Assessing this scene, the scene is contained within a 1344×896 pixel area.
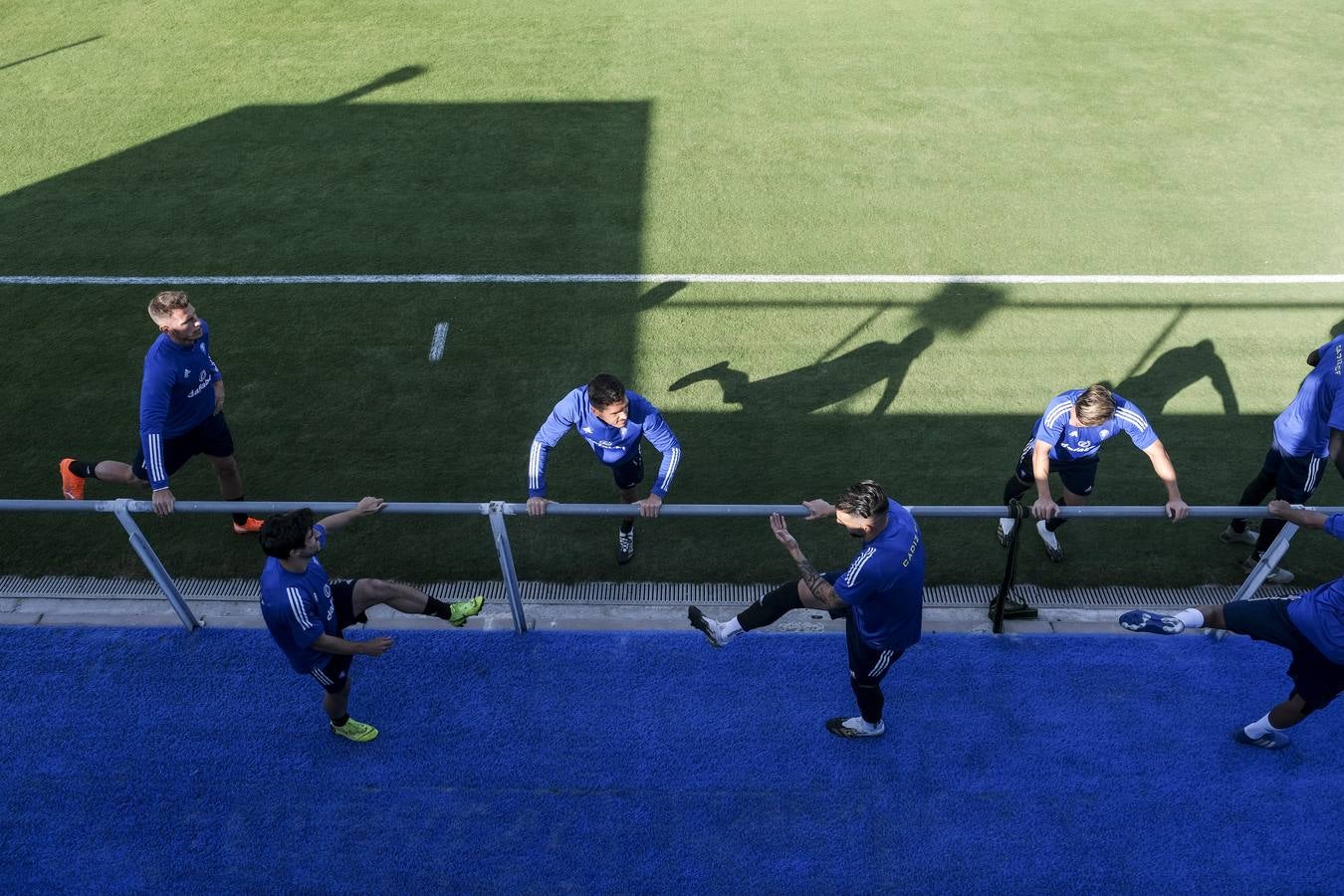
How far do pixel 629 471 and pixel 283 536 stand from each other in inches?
104

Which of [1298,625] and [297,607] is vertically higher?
[297,607]

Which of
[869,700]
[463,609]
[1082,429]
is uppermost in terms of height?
[1082,429]

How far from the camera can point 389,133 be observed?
40.9ft

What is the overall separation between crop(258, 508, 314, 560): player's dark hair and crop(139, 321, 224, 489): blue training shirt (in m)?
1.87

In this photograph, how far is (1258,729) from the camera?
546 cm

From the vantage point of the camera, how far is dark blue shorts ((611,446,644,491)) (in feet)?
21.7

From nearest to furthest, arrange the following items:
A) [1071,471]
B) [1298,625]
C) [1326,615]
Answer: [1326,615] < [1298,625] < [1071,471]

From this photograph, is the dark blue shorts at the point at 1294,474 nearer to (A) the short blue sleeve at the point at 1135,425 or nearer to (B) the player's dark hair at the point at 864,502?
(A) the short blue sleeve at the point at 1135,425

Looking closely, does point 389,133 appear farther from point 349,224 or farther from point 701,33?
point 701,33

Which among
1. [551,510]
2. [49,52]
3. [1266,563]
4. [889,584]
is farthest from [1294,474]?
[49,52]

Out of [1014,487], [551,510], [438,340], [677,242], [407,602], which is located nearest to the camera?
[551,510]

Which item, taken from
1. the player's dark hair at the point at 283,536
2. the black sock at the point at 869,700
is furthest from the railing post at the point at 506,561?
the black sock at the point at 869,700

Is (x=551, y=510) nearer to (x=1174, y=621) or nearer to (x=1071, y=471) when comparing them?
(x=1174, y=621)

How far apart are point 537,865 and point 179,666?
2.71 meters
